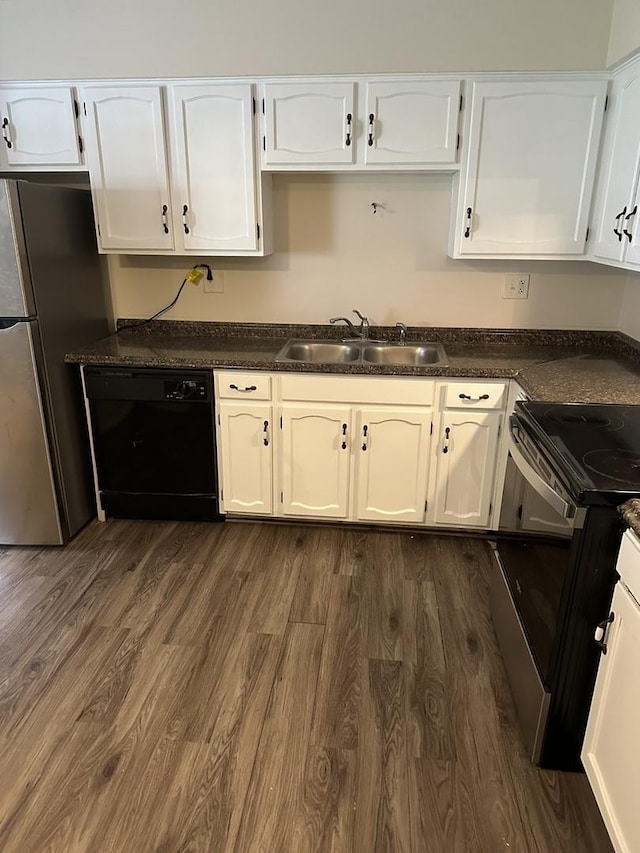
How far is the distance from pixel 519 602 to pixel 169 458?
1.76 m

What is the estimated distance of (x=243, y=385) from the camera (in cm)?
273

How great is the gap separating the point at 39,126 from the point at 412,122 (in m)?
1.71

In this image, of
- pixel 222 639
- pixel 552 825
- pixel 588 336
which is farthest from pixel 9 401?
pixel 588 336

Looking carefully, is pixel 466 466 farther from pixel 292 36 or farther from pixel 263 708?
pixel 292 36

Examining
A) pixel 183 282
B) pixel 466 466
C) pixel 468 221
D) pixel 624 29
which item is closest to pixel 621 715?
pixel 466 466

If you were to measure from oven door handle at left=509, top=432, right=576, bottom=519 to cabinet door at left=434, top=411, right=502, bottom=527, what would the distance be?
635 mm

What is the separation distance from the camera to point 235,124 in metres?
2.62

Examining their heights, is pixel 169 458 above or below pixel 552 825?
above

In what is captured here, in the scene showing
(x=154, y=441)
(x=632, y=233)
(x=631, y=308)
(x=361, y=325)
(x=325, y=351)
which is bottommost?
(x=154, y=441)

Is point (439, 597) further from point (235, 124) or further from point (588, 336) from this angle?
point (235, 124)

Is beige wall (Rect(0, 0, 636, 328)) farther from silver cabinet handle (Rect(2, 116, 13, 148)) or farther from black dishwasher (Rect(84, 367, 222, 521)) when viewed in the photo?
black dishwasher (Rect(84, 367, 222, 521))

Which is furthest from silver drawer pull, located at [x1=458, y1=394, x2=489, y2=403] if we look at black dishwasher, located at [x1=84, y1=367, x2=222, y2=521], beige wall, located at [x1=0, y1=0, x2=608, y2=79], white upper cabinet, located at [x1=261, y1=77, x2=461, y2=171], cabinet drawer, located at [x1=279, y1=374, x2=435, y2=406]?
beige wall, located at [x1=0, y1=0, x2=608, y2=79]

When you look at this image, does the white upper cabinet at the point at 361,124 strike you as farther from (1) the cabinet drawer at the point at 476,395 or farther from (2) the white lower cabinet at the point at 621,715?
(2) the white lower cabinet at the point at 621,715

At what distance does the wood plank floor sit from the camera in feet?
5.03
